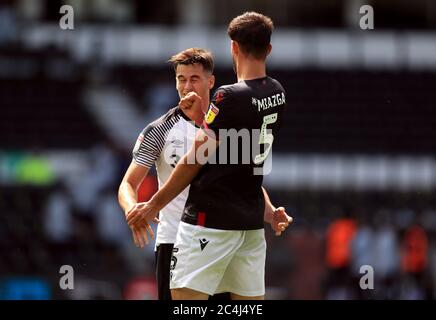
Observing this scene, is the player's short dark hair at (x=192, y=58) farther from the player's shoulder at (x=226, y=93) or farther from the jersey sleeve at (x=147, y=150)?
the player's shoulder at (x=226, y=93)

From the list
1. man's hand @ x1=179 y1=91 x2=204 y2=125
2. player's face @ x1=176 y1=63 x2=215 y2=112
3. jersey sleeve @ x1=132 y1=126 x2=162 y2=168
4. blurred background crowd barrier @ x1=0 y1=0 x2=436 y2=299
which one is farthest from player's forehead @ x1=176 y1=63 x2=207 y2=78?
blurred background crowd barrier @ x1=0 y1=0 x2=436 y2=299

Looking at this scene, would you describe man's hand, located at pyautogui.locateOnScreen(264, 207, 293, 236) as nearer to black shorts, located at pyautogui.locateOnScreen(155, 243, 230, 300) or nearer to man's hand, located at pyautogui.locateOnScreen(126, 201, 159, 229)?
A: black shorts, located at pyautogui.locateOnScreen(155, 243, 230, 300)

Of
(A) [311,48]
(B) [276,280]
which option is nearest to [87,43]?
(A) [311,48]

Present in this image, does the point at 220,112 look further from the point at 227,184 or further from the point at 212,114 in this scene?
the point at 227,184

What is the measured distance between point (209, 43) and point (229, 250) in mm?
15406

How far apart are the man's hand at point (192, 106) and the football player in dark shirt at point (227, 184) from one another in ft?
0.96

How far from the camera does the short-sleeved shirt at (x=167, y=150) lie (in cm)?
570

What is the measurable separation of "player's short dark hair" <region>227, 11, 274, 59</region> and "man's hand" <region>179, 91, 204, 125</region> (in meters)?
0.39

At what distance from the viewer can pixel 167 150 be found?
5.74 meters

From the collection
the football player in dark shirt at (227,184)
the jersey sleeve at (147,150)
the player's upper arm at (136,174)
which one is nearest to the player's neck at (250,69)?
the football player in dark shirt at (227,184)

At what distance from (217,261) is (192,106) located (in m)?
0.86

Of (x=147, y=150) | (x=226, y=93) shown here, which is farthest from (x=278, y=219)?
(x=226, y=93)
